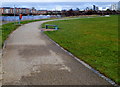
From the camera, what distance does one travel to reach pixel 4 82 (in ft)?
19.7

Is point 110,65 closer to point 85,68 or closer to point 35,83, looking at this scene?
point 85,68

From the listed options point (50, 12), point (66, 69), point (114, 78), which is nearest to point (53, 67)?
point (66, 69)

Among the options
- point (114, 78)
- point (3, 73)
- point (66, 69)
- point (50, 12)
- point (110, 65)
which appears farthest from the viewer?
point (50, 12)

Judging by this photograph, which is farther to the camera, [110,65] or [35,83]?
[110,65]

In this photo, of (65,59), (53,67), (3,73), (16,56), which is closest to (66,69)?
(53,67)

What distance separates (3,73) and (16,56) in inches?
105

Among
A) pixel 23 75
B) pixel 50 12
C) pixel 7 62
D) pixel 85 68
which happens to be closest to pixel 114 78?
pixel 85 68

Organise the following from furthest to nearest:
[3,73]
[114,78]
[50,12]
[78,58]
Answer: [50,12] → [78,58] → [3,73] → [114,78]

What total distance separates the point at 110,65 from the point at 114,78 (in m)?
1.60

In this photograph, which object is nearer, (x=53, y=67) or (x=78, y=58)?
(x=53, y=67)

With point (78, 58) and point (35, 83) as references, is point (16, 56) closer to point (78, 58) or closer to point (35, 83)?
point (78, 58)

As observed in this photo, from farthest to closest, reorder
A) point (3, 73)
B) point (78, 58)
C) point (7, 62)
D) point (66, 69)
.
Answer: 1. point (78, 58)
2. point (7, 62)
3. point (66, 69)
4. point (3, 73)

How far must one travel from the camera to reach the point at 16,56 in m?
9.55

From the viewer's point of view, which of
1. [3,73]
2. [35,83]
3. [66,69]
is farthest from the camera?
[66,69]
